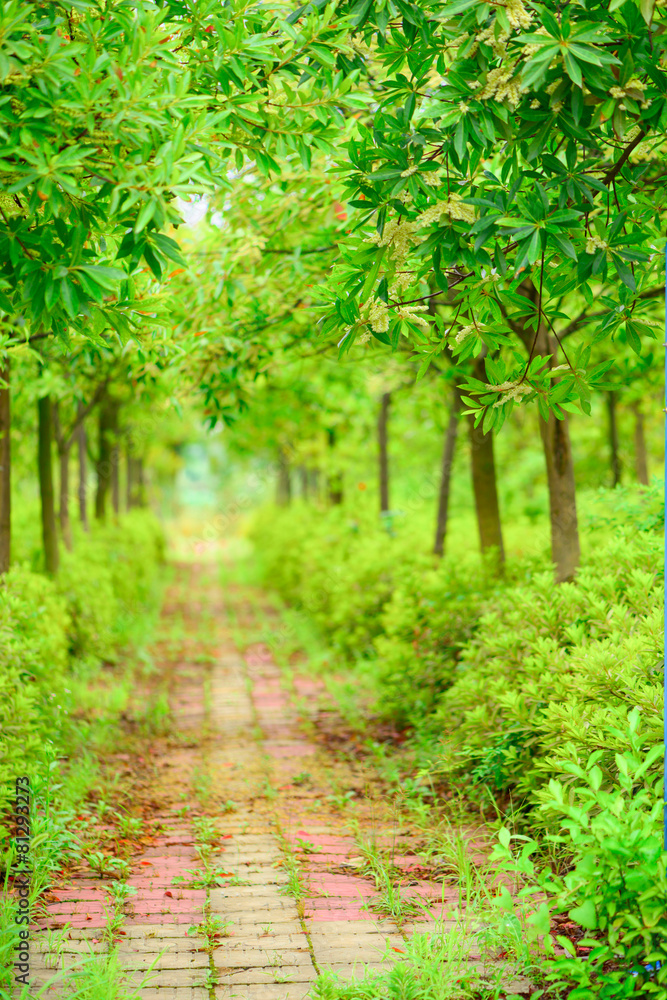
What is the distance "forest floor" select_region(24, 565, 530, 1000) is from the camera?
3.20m

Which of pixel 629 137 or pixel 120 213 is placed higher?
pixel 629 137

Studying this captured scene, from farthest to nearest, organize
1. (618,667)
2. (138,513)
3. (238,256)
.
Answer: (138,513) → (238,256) → (618,667)

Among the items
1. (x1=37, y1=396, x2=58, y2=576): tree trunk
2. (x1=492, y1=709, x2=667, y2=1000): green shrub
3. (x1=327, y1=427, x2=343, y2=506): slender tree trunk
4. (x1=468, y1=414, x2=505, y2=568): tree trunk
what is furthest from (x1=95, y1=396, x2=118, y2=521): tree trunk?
(x1=492, y1=709, x2=667, y2=1000): green shrub

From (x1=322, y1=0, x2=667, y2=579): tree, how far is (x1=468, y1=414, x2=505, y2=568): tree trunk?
13.5 ft

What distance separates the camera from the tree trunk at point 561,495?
620 centimetres

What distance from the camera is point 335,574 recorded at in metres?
11.5

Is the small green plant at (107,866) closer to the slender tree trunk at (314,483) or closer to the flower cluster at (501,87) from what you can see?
the flower cluster at (501,87)

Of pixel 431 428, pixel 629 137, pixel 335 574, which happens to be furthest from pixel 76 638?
pixel 629 137

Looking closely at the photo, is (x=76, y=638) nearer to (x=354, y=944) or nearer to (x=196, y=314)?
(x=196, y=314)

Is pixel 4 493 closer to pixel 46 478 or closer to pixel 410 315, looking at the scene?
pixel 46 478

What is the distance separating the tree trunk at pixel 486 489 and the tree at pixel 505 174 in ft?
13.5

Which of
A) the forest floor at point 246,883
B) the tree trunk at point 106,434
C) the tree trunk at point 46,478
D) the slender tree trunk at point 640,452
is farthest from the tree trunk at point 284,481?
the forest floor at point 246,883

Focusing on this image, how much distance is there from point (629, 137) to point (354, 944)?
3.71 m

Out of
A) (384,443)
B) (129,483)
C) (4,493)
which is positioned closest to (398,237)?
(4,493)
